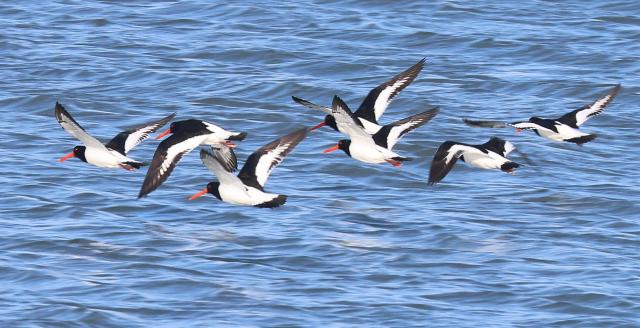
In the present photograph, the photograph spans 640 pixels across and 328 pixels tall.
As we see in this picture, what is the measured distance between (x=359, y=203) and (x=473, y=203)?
1.08m

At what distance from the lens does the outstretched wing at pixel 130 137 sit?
1314 centimetres

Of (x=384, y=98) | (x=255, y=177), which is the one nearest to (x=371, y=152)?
(x=384, y=98)

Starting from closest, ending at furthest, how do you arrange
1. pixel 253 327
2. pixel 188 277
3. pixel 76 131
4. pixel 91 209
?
pixel 253 327 < pixel 188 277 < pixel 76 131 < pixel 91 209

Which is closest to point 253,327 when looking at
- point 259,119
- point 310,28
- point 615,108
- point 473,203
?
point 473,203

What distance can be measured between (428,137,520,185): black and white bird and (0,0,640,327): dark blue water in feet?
1.83

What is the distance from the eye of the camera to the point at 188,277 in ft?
37.3

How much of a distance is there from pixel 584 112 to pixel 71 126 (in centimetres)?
500

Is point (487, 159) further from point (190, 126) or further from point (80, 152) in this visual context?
point (80, 152)

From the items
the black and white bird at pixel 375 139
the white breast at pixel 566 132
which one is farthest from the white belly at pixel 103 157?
the white breast at pixel 566 132

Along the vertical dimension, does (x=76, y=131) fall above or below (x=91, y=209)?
above

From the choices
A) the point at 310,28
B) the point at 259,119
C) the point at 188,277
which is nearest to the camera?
the point at 188,277

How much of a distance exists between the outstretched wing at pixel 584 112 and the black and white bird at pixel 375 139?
142 cm

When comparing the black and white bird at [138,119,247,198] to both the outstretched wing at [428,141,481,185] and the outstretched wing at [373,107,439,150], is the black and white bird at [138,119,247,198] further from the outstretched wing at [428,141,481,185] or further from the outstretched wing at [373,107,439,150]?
the outstretched wing at [428,141,481,185]

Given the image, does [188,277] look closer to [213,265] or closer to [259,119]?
[213,265]
